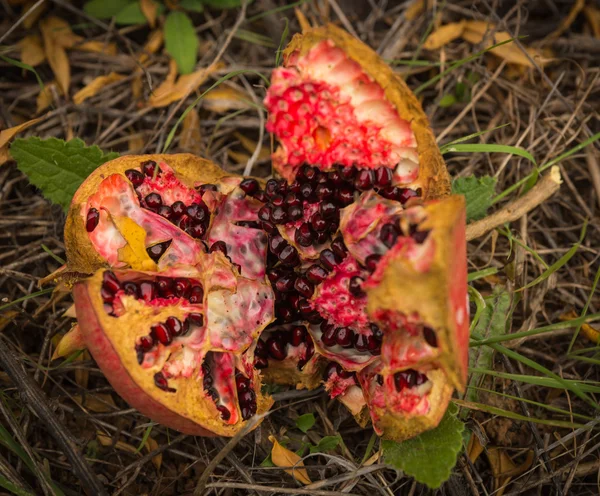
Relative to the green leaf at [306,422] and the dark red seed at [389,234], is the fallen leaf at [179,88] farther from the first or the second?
the green leaf at [306,422]

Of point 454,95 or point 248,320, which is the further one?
point 454,95

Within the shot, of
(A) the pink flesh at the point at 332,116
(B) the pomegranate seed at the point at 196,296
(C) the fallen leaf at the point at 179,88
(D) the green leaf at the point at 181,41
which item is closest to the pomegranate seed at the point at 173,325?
(B) the pomegranate seed at the point at 196,296

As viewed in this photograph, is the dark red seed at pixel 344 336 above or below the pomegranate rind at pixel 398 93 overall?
below

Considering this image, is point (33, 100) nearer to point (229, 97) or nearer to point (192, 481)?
point (229, 97)

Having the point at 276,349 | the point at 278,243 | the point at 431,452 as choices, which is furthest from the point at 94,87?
the point at 431,452

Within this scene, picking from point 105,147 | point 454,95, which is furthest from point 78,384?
point 454,95

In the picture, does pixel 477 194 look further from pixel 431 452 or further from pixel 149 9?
pixel 149 9

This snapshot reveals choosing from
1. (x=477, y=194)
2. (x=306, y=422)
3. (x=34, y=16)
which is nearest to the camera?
(x=306, y=422)
